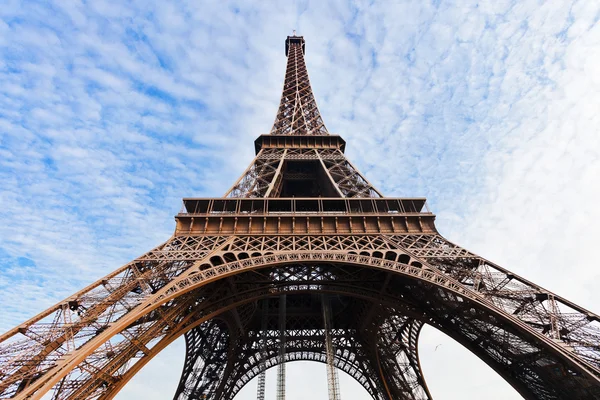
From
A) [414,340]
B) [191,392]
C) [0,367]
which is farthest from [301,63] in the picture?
[0,367]

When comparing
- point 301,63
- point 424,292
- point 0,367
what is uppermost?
point 301,63

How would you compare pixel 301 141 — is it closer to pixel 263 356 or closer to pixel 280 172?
pixel 280 172

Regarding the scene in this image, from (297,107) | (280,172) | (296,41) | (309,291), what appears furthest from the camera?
(296,41)

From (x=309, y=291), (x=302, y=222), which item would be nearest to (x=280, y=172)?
(x=302, y=222)

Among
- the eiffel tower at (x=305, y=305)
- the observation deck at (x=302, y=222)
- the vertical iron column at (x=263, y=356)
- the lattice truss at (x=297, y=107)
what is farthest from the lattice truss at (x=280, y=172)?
the vertical iron column at (x=263, y=356)

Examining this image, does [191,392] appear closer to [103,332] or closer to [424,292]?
[103,332]

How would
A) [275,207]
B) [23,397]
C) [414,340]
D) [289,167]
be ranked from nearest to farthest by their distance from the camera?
[23,397]
[275,207]
[414,340]
[289,167]
